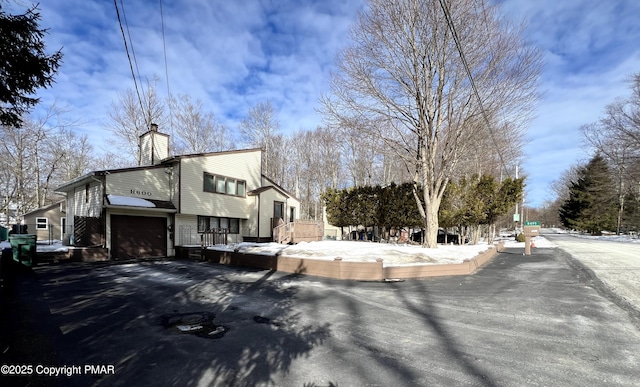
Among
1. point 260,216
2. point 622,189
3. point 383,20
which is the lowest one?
point 260,216

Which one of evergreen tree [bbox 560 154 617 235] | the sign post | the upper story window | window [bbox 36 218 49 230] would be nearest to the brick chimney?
the upper story window

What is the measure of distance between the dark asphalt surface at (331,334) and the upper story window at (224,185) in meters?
11.0

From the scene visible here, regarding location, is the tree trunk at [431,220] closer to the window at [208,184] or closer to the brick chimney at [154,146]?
the window at [208,184]

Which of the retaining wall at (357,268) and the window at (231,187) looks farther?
the window at (231,187)

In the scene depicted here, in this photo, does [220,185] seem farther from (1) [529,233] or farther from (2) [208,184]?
(1) [529,233]

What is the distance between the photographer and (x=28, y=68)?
687cm

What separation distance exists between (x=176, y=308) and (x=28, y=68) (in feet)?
20.5

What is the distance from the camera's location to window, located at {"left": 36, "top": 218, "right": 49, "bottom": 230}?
28781 millimetres

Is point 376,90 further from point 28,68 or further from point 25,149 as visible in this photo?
point 25,149

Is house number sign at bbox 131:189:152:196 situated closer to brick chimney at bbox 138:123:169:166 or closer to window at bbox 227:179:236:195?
brick chimney at bbox 138:123:169:166

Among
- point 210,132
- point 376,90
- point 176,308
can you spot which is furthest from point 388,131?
point 210,132

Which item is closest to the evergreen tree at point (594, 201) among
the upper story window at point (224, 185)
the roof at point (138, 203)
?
the upper story window at point (224, 185)

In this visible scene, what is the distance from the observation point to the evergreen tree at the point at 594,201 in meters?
38.5

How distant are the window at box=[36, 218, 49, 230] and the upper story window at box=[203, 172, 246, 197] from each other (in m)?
21.7
